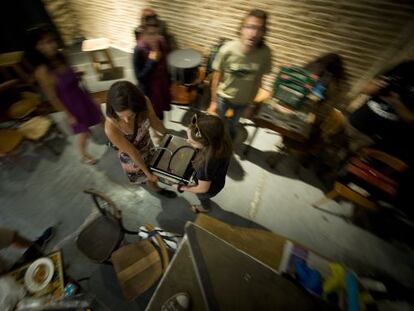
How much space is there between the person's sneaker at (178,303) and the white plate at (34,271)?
1128 millimetres

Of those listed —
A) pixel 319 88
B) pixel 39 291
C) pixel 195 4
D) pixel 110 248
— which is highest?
pixel 195 4

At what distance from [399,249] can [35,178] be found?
17.0 feet

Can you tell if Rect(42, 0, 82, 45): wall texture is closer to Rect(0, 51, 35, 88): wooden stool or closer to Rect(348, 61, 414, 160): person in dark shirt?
Rect(0, 51, 35, 88): wooden stool

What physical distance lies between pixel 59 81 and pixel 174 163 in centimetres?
162

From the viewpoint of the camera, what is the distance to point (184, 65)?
3.70 metres

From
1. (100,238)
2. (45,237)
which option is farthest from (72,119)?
(100,238)

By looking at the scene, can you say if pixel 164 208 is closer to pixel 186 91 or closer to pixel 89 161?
pixel 89 161

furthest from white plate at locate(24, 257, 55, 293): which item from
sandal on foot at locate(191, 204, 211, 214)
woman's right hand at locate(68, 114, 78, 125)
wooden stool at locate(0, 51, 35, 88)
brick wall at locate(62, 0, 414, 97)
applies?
brick wall at locate(62, 0, 414, 97)

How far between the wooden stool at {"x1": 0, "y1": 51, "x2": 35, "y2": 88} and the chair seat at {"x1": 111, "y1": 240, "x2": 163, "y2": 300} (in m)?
3.85

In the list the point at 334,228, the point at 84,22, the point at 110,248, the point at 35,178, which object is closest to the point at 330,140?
the point at 334,228

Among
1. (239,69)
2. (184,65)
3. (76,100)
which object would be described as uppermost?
(239,69)

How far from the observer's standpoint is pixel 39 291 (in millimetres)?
1774

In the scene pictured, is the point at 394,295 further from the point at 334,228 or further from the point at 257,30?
the point at 257,30

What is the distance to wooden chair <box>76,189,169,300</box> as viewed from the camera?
2062 millimetres
